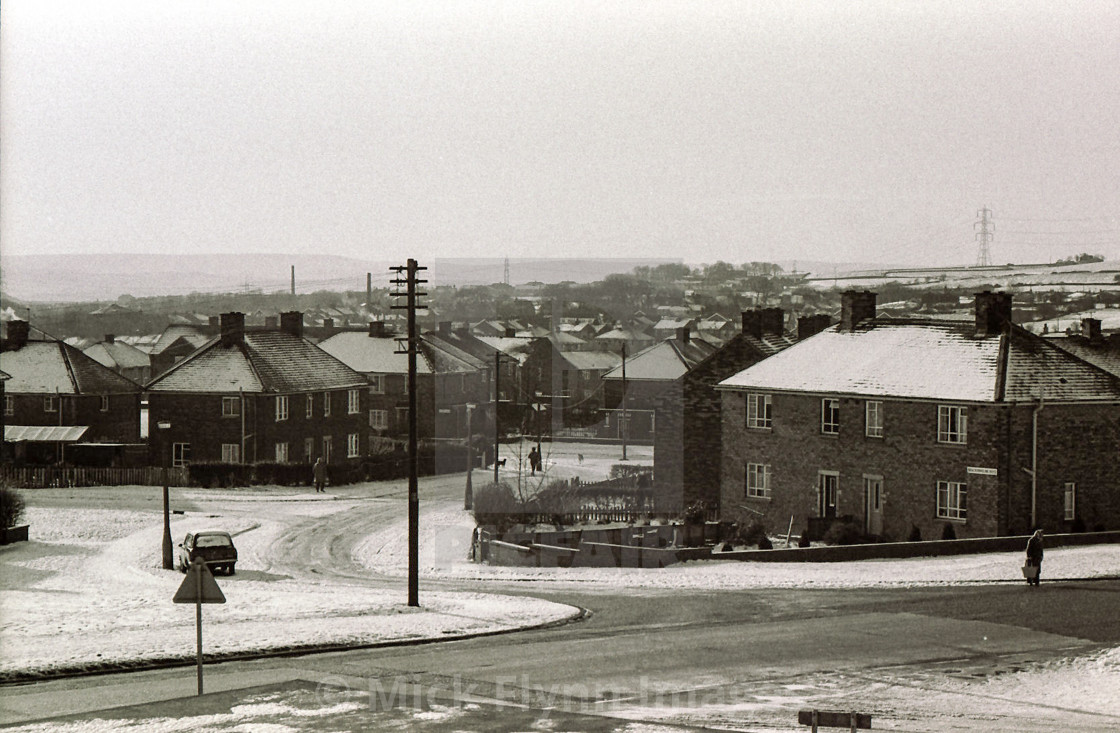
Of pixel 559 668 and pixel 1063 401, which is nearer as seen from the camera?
pixel 559 668

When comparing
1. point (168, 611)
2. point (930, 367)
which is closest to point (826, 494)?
point (930, 367)

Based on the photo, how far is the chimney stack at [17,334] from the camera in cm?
6219

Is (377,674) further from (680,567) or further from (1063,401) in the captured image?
(1063,401)

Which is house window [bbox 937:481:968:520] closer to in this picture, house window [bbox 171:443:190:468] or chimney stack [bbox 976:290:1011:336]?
chimney stack [bbox 976:290:1011:336]

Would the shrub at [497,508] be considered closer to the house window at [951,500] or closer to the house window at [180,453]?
Answer: the house window at [951,500]

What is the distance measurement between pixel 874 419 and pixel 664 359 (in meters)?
33.7

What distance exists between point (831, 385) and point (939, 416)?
468cm

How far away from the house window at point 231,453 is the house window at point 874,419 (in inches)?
1274

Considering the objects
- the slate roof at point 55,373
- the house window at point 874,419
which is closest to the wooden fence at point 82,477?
the slate roof at point 55,373

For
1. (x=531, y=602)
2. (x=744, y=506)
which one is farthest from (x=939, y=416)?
(x=531, y=602)

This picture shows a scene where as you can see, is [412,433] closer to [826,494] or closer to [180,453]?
[826,494]

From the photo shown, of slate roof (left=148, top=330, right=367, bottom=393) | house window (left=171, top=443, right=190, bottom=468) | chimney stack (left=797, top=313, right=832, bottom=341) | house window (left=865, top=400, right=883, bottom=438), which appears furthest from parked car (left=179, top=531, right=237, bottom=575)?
chimney stack (left=797, top=313, right=832, bottom=341)

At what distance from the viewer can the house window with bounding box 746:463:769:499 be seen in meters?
50.5

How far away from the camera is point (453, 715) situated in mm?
18719
